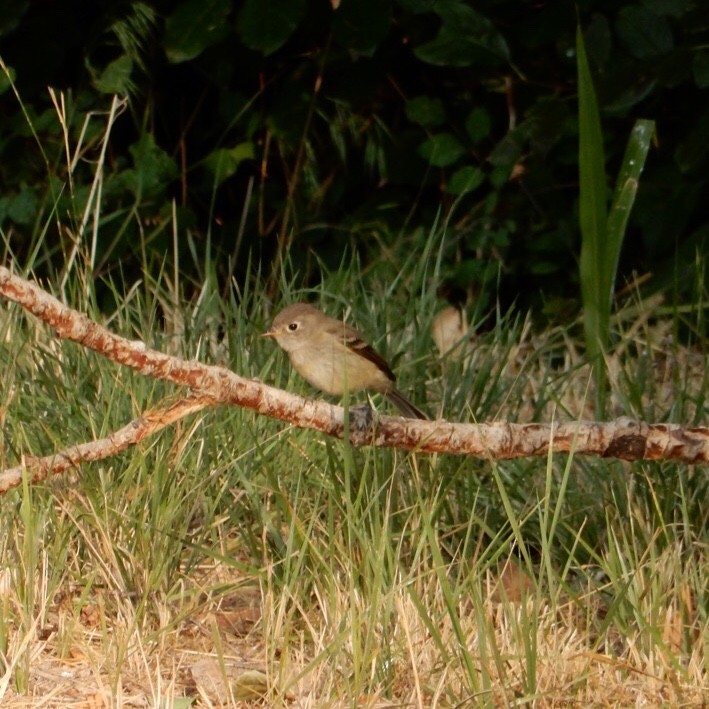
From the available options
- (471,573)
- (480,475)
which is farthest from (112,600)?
(480,475)

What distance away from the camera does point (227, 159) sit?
6207 millimetres

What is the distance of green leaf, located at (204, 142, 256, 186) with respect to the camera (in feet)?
20.2

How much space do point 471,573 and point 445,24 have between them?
130 inches

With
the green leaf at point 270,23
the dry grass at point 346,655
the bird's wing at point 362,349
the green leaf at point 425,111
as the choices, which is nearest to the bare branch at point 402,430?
the dry grass at point 346,655

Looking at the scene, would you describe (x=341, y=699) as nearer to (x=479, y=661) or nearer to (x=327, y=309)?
(x=479, y=661)

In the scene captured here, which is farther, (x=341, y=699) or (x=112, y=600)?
(x=112, y=600)

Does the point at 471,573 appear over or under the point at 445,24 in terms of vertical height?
under

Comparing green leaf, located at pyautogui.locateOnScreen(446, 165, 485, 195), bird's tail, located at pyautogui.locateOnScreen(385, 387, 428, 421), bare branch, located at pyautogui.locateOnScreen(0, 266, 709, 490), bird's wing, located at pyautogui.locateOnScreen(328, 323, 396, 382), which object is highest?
bare branch, located at pyautogui.locateOnScreen(0, 266, 709, 490)

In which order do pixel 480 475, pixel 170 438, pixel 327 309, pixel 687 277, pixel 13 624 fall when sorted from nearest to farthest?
pixel 13 624, pixel 170 438, pixel 480 475, pixel 327 309, pixel 687 277

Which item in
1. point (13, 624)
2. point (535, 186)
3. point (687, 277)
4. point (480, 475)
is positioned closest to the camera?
point (13, 624)

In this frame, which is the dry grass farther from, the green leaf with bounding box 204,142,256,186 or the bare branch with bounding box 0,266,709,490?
the green leaf with bounding box 204,142,256,186

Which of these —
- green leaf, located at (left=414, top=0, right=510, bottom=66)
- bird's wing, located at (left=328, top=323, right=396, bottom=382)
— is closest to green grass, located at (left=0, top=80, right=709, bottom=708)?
bird's wing, located at (left=328, top=323, right=396, bottom=382)

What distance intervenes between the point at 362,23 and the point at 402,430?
3.04 metres

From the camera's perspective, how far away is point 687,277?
18.6 feet
